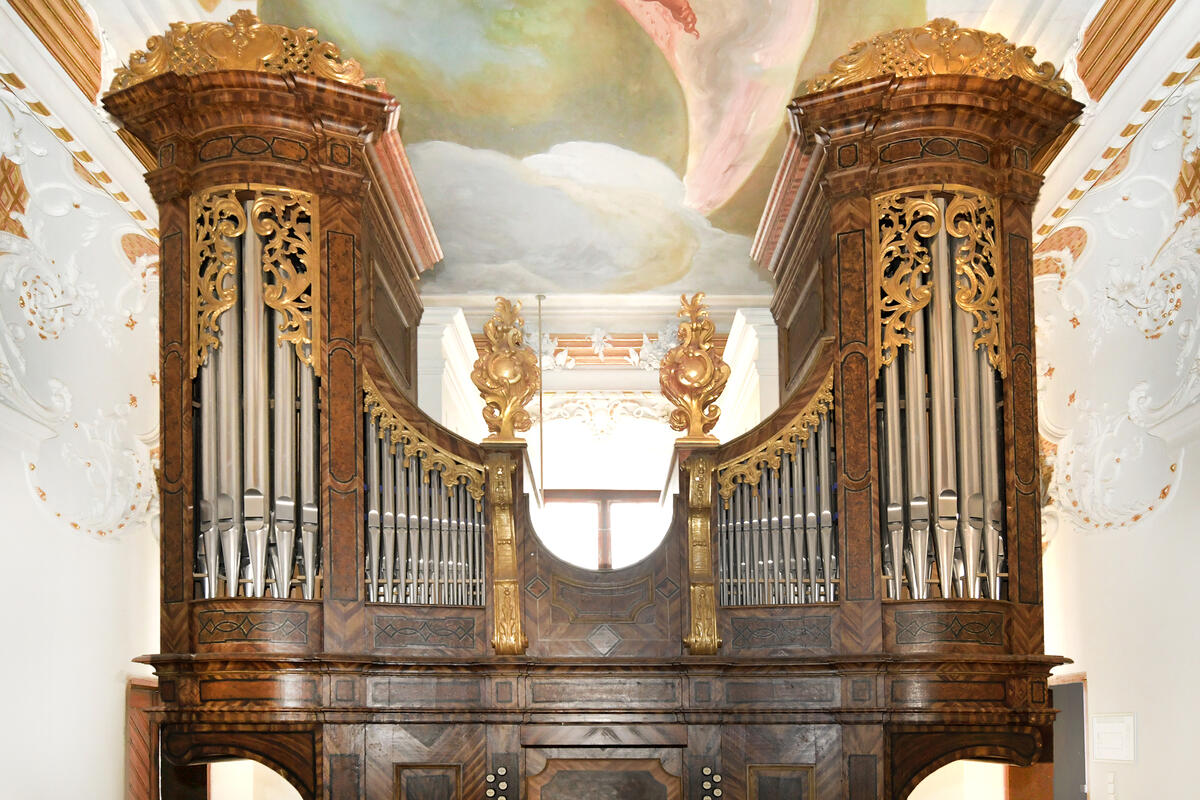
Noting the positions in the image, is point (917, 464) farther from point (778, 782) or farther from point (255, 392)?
point (255, 392)

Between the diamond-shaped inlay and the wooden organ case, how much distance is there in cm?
1

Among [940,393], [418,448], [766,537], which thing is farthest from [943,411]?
[418,448]

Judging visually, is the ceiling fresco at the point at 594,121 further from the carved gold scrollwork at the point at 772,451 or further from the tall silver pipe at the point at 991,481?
the carved gold scrollwork at the point at 772,451

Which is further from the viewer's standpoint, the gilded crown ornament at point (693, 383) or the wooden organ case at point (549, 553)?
the gilded crown ornament at point (693, 383)

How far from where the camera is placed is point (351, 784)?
24.7ft

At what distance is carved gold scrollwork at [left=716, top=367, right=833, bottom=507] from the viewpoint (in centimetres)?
796

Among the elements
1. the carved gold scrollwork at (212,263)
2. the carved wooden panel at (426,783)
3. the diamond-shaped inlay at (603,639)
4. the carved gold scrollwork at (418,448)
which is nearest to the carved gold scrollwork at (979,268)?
the diamond-shaped inlay at (603,639)

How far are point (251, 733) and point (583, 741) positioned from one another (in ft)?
5.28

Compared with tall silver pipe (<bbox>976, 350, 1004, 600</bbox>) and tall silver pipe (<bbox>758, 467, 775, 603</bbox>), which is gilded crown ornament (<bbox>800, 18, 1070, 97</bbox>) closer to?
tall silver pipe (<bbox>976, 350, 1004, 600</bbox>)

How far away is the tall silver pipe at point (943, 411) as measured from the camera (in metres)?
7.66

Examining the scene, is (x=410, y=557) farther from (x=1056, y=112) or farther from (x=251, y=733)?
(x=1056, y=112)

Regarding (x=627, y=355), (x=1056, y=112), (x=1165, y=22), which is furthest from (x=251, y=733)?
(x=627, y=355)

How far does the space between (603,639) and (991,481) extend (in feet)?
6.82

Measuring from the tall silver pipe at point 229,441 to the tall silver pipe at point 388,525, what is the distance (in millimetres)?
700
